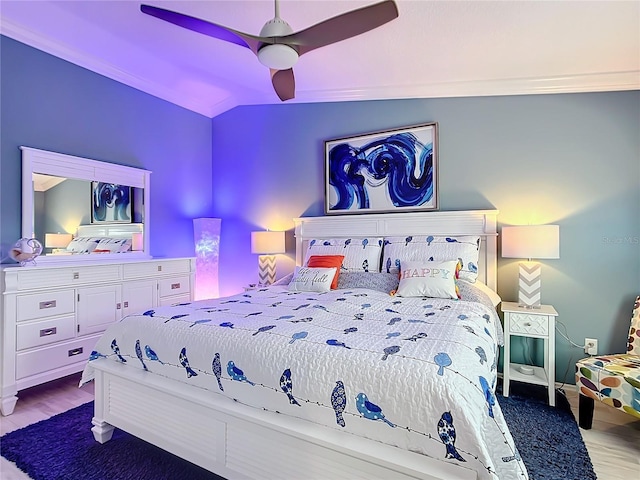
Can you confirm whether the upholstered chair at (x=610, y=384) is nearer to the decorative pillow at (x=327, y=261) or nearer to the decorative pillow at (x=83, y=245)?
the decorative pillow at (x=327, y=261)

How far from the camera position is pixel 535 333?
244 cm

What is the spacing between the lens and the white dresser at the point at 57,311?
2291mm

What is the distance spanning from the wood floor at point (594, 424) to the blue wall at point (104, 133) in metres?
1.15

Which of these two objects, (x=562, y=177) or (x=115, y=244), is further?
(x=115, y=244)

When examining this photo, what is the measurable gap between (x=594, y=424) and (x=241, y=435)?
7.24ft

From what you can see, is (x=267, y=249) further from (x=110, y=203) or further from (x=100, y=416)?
(x=100, y=416)

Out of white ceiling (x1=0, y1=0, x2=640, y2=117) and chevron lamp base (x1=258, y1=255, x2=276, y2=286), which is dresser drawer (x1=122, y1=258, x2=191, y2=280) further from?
white ceiling (x1=0, y1=0, x2=640, y2=117)

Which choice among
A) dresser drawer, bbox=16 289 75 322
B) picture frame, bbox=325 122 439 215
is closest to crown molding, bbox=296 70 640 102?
picture frame, bbox=325 122 439 215

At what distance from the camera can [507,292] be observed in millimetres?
2945

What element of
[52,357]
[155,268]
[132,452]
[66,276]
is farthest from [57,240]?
[132,452]

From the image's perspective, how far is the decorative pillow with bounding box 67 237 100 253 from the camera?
3008 millimetres

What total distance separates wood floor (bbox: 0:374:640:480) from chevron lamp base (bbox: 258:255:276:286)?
1782 mm

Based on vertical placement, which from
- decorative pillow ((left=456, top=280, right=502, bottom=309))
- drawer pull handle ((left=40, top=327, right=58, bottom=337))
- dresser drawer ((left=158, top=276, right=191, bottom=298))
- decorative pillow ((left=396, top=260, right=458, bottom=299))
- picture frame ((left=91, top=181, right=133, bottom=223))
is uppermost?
picture frame ((left=91, top=181, right=133, bottom=223))

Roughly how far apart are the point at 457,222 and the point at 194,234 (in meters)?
3.04
